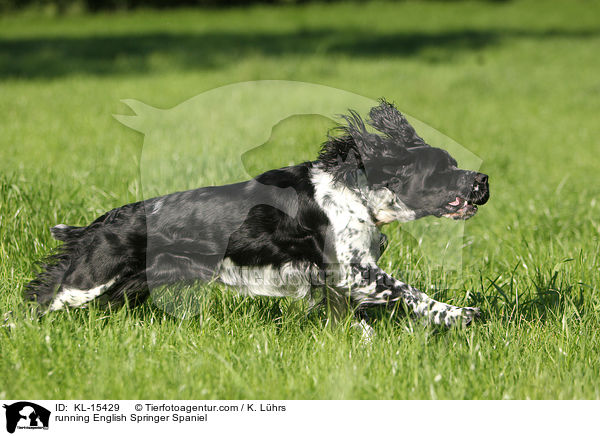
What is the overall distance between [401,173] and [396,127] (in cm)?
23

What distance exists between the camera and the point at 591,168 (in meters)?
7.74

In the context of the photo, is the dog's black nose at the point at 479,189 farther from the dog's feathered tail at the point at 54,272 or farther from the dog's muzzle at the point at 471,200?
the dog's feathered tail at the point at 54,272

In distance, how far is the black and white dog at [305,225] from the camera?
3.04 m

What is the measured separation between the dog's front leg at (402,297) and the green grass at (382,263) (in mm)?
103

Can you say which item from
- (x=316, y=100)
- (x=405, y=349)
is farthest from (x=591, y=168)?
(x=405, y=349)

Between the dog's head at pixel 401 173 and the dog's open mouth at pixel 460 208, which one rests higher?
the dog's head at pixel 401 173

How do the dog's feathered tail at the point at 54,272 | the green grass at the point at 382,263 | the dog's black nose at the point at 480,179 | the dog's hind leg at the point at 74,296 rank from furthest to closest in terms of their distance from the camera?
the dog's feathered tail at the point at 54,272, the dog's hind leg at the point at 74,296, the dog's black nose at the point at 480,179, the green grass at the point at 382,263

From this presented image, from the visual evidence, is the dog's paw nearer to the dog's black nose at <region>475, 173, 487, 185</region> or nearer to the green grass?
the green grass

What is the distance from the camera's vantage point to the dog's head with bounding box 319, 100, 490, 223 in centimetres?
304

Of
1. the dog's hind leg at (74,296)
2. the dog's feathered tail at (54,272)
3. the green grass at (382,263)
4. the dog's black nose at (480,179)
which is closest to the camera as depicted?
the green grass at (382,263)

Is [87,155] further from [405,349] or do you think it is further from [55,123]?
[405,349]
